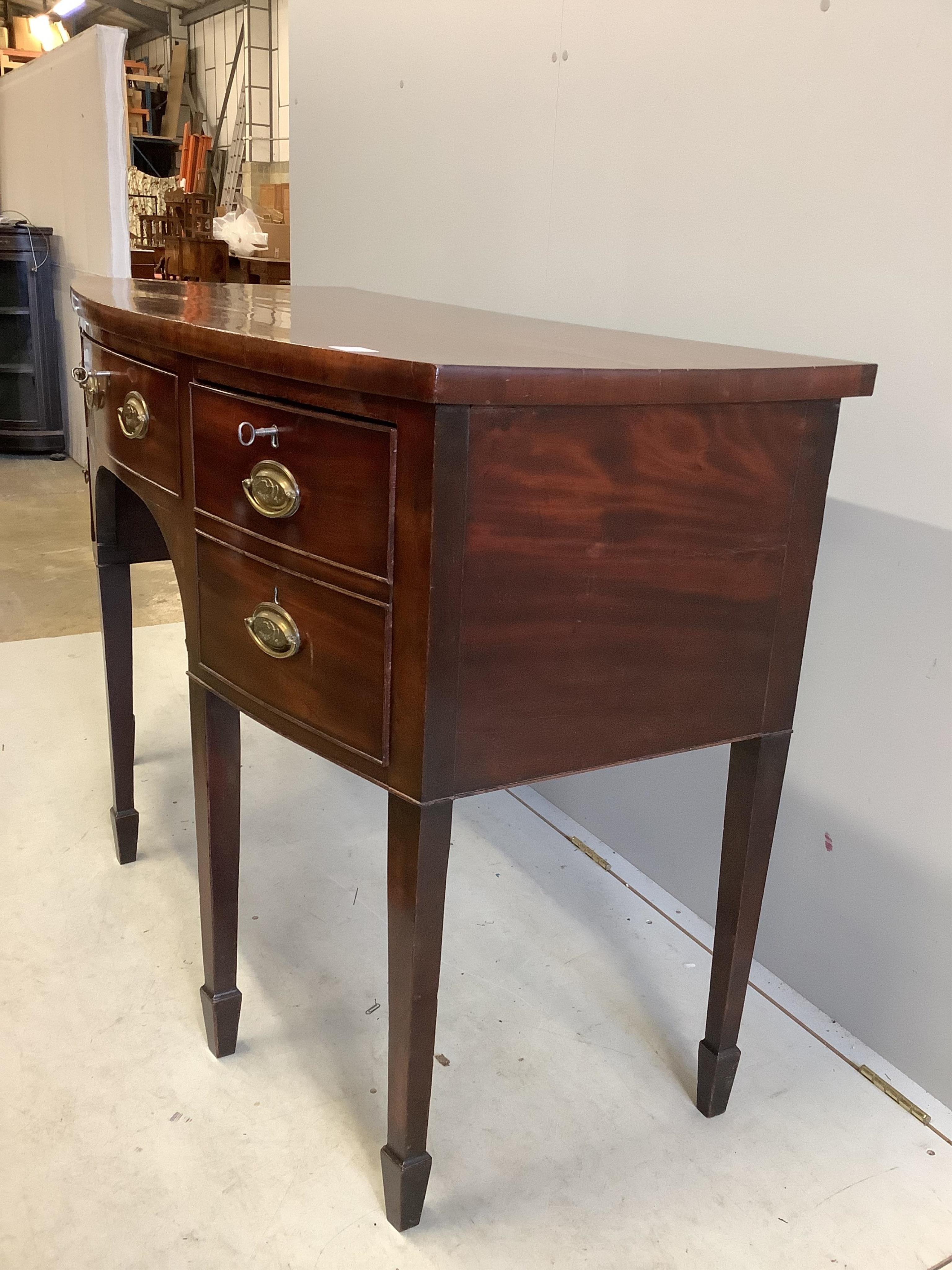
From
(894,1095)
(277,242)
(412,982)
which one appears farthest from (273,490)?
(277,242)

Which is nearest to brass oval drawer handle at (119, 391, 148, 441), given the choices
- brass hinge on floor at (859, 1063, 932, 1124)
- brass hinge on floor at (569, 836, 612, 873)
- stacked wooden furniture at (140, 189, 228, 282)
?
brass hinge on floor at (569, 836, 612, 873)

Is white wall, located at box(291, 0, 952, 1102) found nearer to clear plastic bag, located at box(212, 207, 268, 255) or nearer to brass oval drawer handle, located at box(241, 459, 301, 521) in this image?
brass oval drawer handle, located at box(241, 459, 301, 521)

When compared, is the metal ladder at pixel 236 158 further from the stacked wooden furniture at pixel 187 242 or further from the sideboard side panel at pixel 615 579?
the sideboard side panel at pixel 615 579

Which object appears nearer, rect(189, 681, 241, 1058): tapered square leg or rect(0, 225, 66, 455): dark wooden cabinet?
rect(189, 681, 241, 1058): tapered square leg

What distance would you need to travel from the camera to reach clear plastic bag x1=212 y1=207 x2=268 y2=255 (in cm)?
736

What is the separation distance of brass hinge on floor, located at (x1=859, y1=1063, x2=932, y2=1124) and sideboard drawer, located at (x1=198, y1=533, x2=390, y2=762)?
2.64 ft

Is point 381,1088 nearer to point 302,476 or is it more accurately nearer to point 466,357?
point 302,476

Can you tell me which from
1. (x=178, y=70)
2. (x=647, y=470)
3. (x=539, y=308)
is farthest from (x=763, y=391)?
(x=178, y=70)

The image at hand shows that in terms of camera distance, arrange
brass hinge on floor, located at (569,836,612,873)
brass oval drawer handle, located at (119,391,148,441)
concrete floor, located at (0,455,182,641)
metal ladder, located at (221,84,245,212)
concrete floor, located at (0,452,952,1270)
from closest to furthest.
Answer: concrete floor, located at (0,452,952,1270) < brass oval drawer handle, located at (119,391,148,441) < brass hinge on floor, located at (569,836,612,873) < concrete floor, located at (0,455,182,641) < metal ladder, located at (221,84,245,212)

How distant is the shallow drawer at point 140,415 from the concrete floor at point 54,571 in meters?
1.45

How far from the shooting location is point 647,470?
2.93 ft

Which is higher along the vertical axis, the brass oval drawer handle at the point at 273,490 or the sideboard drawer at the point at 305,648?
the brass oval drawer handle at the point at 273,490

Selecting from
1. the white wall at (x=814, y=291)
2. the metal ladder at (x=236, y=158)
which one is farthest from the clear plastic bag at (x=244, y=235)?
the white wall at (x=814, y=291)

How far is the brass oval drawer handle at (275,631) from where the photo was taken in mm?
953
